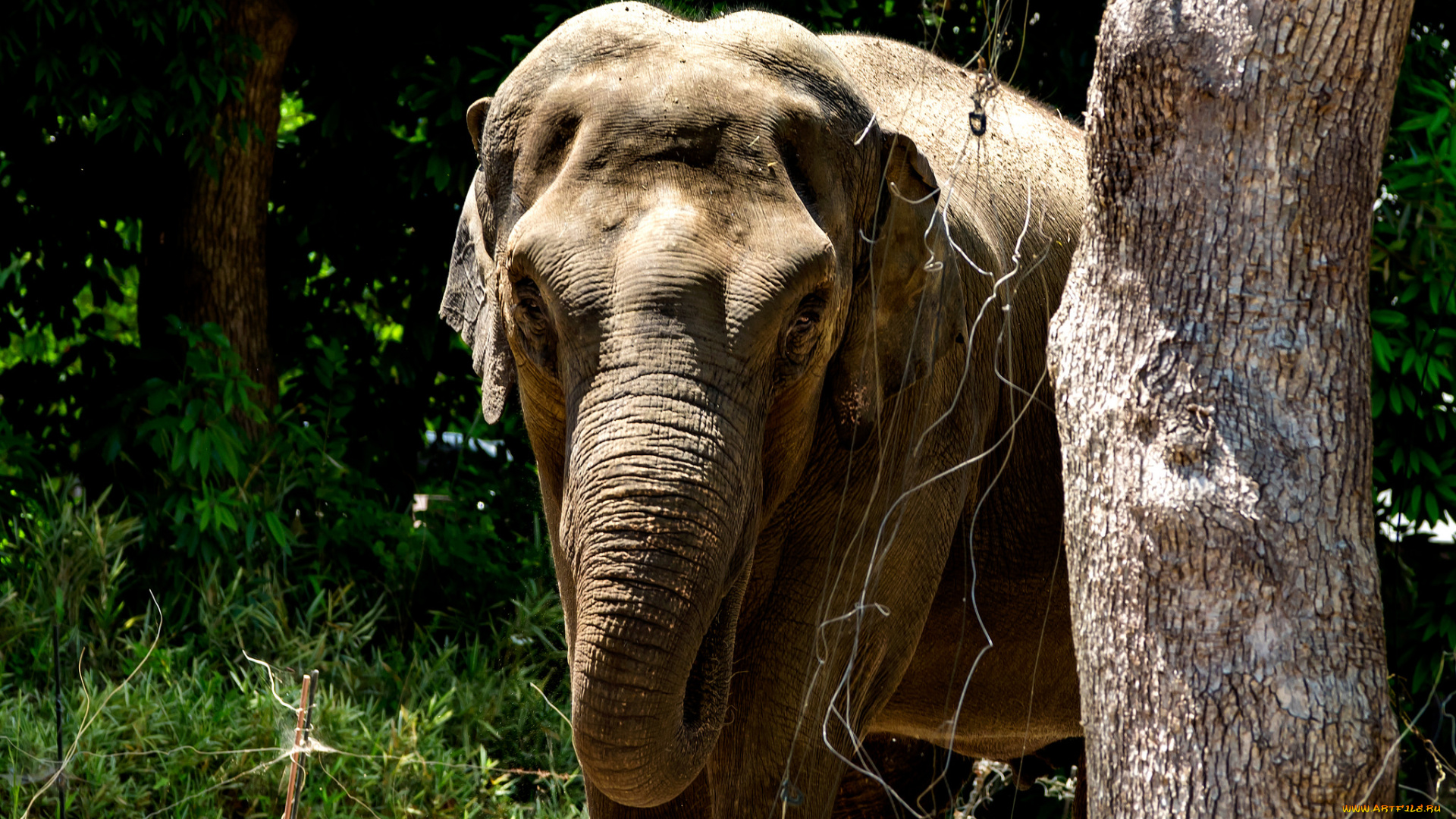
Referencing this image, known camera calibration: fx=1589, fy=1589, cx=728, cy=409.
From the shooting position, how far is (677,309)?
2832mm

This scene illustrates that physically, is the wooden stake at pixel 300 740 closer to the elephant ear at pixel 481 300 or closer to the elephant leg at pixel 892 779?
the elephant ear at pixel 481 300

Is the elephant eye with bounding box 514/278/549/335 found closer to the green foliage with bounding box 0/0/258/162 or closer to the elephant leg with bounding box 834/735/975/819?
the elephant leg with bounding box 834/735/975/819

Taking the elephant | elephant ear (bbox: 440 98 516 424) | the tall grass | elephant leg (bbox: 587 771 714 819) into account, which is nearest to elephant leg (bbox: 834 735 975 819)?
the tall grass

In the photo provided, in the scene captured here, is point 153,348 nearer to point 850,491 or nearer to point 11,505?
point 11,505

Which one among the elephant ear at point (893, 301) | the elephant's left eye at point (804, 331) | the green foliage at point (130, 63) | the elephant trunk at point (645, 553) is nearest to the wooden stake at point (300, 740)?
the elephant trunk at point (645, 553)

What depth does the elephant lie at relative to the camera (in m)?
2.82

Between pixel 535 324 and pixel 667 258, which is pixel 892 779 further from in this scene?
pixel 667 258

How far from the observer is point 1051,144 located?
458 centimetres

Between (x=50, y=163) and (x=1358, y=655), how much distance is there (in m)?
5.98

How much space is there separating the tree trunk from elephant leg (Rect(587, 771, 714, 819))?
3482mm

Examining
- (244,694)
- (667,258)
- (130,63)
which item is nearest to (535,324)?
(667,258)

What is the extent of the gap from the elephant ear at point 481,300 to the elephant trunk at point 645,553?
58 cm

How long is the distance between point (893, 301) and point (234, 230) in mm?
4119

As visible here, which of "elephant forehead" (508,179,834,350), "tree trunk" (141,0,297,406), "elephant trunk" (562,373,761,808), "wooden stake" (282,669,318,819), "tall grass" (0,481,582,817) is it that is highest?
"elephant forehead" (508,179,834,350)
